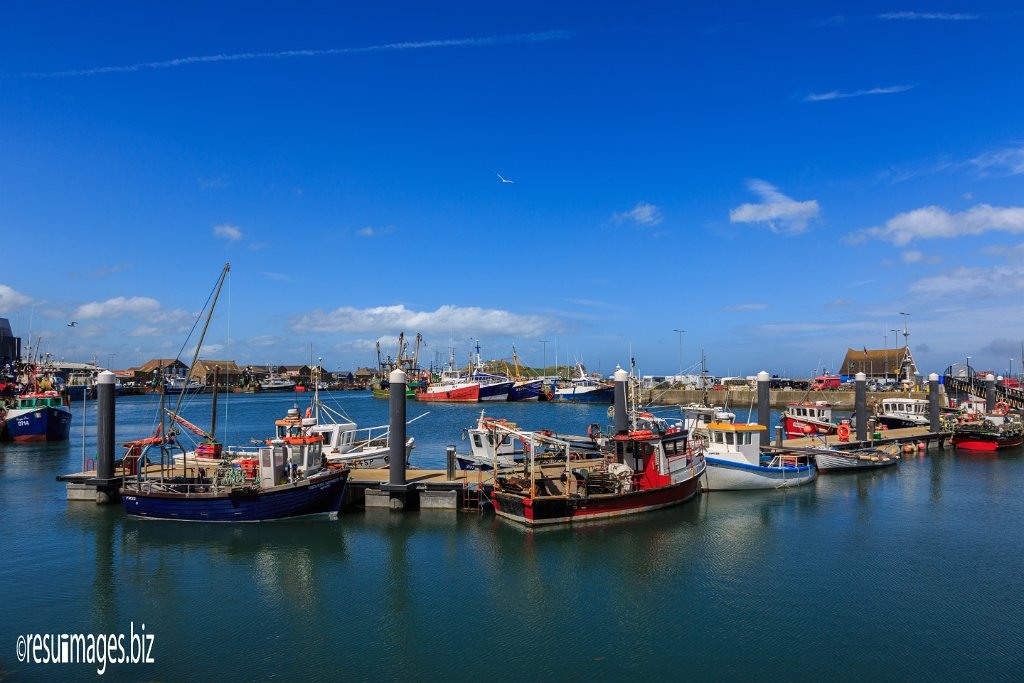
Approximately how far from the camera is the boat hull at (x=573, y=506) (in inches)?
904

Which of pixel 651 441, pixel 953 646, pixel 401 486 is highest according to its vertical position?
pixel 651 441

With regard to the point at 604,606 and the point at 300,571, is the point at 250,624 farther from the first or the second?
the point at 604,606

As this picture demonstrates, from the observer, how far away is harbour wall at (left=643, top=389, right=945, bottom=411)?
277ft

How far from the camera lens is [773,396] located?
102938mm

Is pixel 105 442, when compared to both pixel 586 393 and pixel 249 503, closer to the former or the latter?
pixel 249 503

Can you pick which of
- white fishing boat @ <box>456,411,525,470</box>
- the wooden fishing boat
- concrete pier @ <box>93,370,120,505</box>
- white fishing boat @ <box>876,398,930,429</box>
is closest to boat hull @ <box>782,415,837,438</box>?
the wooden fishing boat

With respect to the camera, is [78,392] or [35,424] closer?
[35,424]

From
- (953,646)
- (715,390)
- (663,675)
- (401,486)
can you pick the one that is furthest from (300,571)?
(715,390)

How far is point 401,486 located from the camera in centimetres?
2475

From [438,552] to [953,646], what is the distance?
44.7 feet

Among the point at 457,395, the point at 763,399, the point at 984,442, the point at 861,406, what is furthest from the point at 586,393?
the point at 763,399

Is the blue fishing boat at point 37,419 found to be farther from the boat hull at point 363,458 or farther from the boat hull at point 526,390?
the boat hull at point 526,390

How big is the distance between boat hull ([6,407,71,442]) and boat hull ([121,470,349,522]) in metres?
36.9

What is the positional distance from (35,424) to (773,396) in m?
94.3
